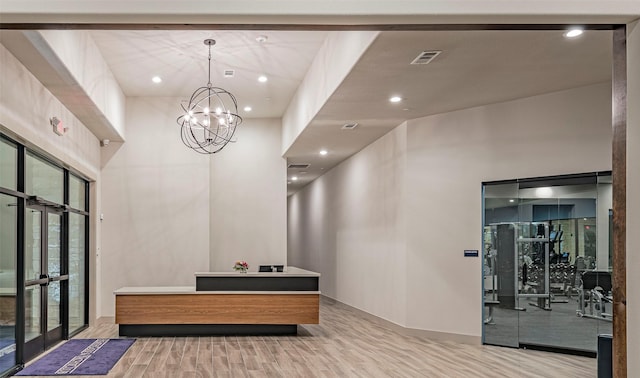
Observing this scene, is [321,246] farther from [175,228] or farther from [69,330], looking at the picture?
[69,330]

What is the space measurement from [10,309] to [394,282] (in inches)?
232

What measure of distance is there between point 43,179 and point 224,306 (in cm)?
330

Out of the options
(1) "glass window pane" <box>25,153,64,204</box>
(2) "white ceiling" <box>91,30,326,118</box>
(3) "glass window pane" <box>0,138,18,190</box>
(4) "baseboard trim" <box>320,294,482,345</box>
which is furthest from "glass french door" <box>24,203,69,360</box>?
(4) "baseboard trim" <box>320,294,482,345</box>

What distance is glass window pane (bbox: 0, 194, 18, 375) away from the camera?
669cm

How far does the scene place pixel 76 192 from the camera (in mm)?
10633

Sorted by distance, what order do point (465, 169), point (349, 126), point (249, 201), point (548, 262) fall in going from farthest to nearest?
1. point (249, 201)
2. point (349, 126)
3. point (465, 169)
4. point (548, 262)

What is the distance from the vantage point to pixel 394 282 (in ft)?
34.3

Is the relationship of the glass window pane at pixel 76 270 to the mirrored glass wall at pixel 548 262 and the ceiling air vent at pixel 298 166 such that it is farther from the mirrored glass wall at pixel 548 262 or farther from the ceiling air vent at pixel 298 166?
the mirrored glass wall at pixel 548 262

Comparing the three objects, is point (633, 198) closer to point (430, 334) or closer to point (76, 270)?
point (430, 334)

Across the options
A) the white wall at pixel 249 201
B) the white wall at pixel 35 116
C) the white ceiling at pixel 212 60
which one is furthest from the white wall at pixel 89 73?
the white wall at pixel 249 201

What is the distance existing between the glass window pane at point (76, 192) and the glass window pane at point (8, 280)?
307 centimetres

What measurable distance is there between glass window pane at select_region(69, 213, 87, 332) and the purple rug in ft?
3.19

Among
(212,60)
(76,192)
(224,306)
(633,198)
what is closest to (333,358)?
(224,306)

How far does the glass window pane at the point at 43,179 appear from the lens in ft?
25.4
